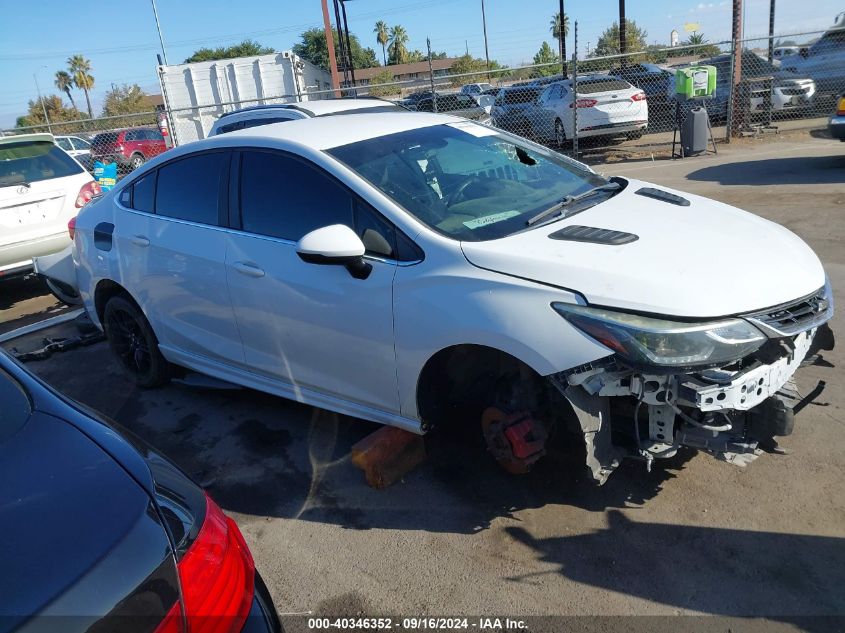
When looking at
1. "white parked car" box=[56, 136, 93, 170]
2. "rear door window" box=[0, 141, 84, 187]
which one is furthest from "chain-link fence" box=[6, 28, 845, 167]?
"white parked car" box=[56, 136, 93, 170]

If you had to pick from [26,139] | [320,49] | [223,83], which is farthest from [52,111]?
[26,139]

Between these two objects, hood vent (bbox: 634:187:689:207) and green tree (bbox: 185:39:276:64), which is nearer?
hood vent (bbox: 634:187:689:207)

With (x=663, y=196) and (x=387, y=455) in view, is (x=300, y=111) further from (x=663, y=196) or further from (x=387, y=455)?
(x=387, y=455)

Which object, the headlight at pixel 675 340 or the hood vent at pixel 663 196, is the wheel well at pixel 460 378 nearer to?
the headlight at pixel 675 340

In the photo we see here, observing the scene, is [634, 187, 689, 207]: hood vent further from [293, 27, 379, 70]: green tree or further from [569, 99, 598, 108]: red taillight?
[293, 27, 379, 70]: green tree

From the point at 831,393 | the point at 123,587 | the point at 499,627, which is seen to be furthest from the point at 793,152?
the point at 123,587

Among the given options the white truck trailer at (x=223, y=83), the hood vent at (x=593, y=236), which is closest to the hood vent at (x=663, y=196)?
the hood vent at (x=593, y=236)

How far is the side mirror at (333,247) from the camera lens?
306 centimetres

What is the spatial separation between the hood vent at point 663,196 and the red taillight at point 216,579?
112 inches

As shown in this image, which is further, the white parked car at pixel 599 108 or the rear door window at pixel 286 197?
the white parked car at pixel 599 108

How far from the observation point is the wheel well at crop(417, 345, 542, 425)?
305 cm

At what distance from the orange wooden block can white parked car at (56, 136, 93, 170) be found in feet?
66.6

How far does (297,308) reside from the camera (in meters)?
3.50

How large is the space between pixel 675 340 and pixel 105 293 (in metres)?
4.12
